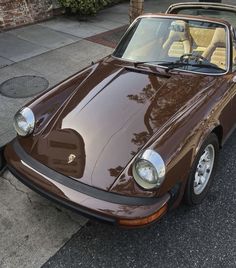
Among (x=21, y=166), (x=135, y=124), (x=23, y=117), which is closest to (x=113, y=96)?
(x=135, y=124)

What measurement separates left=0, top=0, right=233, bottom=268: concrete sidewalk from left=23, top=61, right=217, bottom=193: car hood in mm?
616

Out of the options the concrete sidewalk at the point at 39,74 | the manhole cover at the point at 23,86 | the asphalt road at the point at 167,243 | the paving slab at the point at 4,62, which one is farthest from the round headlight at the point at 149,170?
the paving slab at the point at 4,62

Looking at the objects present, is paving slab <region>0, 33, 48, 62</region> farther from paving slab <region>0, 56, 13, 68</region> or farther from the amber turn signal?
the amber turn signal

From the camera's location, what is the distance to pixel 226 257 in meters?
3.00

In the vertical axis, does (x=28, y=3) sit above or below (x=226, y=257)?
above

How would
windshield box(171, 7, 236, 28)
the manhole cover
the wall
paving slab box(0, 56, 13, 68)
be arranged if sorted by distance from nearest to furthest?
windshield box(171, 7, 236, 28), the manhole cover, paving slab box(0, 56, 13, 68), the wall

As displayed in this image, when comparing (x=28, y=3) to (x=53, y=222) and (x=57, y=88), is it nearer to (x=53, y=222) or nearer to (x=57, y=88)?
(x=57, y=88)

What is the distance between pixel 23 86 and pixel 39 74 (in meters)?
0.50

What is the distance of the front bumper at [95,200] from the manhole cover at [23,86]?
2614mm

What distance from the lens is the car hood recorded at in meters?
2.95

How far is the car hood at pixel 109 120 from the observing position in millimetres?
2953

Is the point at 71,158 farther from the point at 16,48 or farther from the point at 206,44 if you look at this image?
the point at 16,48

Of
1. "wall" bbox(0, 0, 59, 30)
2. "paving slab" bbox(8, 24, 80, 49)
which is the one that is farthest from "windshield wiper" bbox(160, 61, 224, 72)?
"wall" bbox(0, 0, 59, 30)

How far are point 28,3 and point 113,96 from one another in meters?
5.50
